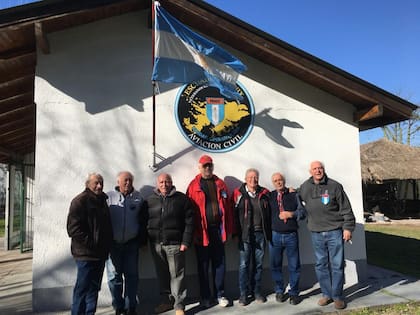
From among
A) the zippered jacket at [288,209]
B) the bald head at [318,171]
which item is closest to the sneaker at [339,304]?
the zippered jacket at [288,209]

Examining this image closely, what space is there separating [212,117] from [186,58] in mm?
1059

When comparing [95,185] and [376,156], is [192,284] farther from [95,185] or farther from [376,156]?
[376,156]

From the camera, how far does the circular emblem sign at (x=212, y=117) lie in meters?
6.01

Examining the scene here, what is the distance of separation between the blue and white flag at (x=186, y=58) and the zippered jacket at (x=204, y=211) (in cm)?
140

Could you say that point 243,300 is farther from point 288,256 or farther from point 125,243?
point 125,243

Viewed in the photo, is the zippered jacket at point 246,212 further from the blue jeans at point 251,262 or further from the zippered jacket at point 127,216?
the zippered jacket at point 127,216

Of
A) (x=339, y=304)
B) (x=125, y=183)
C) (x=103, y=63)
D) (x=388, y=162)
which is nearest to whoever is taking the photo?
(x=125, y=183)

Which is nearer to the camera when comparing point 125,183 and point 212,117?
point 125,183

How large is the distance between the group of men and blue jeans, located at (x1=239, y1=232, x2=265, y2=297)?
0.04ft

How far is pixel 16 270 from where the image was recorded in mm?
8109

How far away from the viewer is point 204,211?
539 centimetres

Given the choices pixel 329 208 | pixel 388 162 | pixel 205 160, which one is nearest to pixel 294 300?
pixel 329 208

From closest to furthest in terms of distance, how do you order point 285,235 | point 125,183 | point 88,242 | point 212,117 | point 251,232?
point 88,242, point 125,183, point 251,232, point 285,235, point 212,117

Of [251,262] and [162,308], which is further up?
[251,262]
